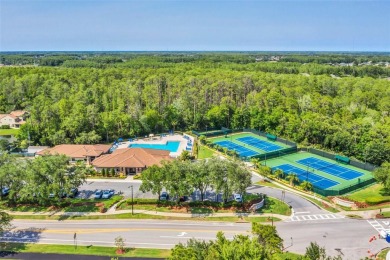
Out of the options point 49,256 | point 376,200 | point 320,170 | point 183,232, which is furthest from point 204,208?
point 320,170

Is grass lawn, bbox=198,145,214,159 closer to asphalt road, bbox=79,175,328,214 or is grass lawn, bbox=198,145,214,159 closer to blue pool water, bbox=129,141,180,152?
blue pool water, bbox=129,141,180,152

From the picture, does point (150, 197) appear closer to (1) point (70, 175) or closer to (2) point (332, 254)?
(1) point (70, 175)

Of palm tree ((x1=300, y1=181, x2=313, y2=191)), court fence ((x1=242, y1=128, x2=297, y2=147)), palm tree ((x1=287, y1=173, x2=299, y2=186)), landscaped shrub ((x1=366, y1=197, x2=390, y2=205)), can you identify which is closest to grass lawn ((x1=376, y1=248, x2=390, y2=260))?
landscaped shrub ((x1=366, y1=197, x2=390, y2=205))

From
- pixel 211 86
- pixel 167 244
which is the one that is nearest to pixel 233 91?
pixel 211 86

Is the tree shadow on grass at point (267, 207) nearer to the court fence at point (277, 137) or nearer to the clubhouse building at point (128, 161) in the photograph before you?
the clubhouse building at point (128, 161)

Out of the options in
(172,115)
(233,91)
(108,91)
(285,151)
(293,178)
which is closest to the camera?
(293,178)

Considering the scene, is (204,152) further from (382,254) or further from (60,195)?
(382,254)

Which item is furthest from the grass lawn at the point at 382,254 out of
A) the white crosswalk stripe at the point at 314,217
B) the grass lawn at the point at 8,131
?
the grass lawn at the point at 8,131
